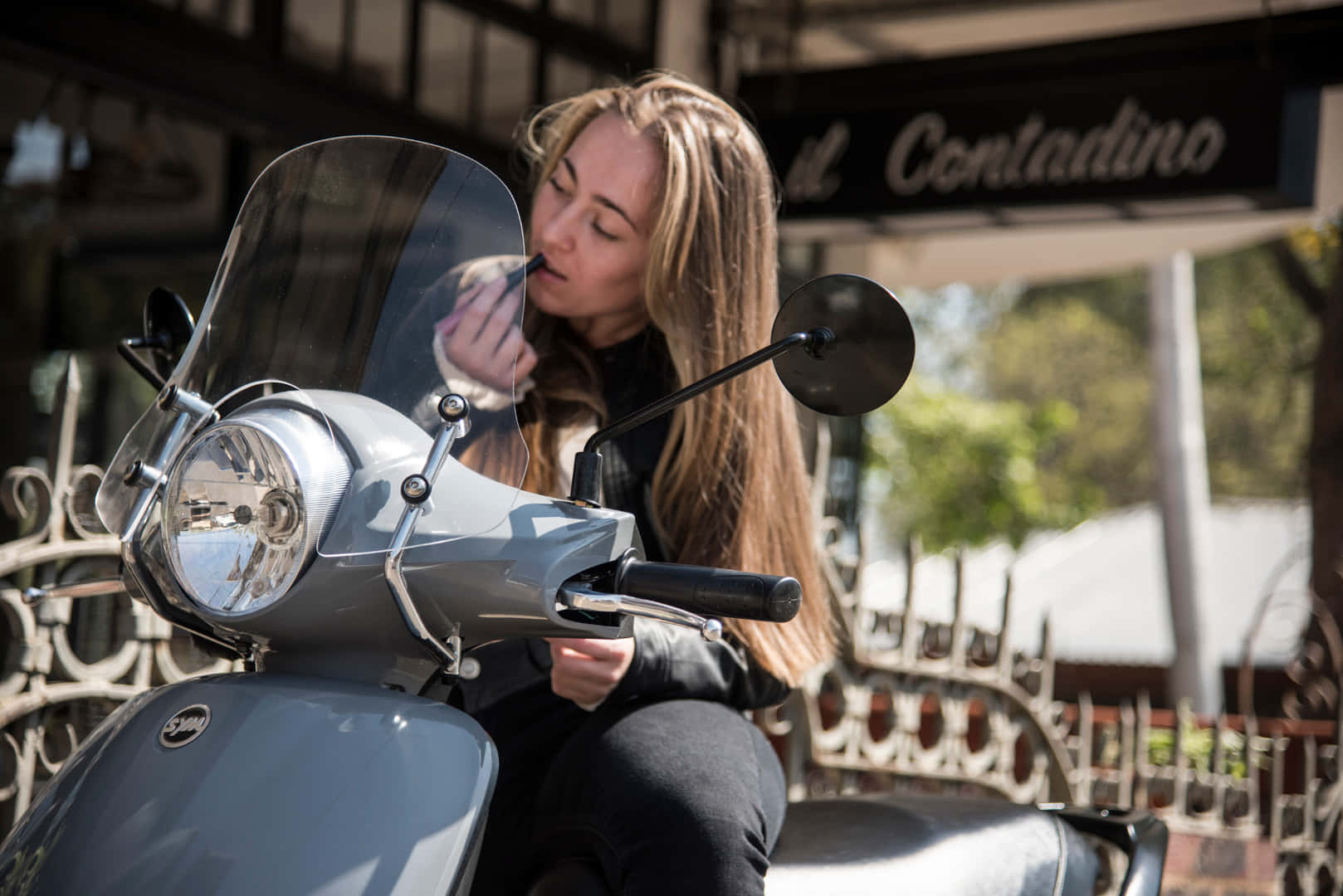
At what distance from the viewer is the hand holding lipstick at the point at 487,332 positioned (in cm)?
122

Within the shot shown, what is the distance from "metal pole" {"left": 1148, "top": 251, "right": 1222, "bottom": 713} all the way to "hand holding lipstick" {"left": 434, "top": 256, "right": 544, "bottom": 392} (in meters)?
8.93

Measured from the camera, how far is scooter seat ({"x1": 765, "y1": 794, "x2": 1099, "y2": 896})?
1.40m

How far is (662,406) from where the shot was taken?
3.47 feet

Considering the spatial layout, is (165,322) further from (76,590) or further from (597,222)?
(597,222)

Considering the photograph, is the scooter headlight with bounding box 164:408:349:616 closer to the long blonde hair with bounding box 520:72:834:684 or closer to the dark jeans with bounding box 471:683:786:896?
the dark jeans with bounding box 471:683:786:896

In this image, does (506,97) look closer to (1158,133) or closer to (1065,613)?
(1158,133)

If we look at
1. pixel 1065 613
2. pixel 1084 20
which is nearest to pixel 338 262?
pixel 1084 20

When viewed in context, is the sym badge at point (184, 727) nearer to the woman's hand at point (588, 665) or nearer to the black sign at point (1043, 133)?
the woman's hand at point (588, 665)

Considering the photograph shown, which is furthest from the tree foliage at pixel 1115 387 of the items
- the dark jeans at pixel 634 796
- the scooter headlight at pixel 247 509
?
the scooter headlight at pixel 247 509

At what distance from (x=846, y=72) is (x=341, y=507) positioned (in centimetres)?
346

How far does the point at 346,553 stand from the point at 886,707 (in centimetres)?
266

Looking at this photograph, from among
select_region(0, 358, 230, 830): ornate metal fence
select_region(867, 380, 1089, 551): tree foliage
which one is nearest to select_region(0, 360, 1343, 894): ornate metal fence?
select_region(0, 358, 230, 830): ornate metal fence

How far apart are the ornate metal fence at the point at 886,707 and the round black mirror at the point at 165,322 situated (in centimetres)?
19

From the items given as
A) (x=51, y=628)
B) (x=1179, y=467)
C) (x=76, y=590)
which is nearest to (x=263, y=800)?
(x=76, y=590)
